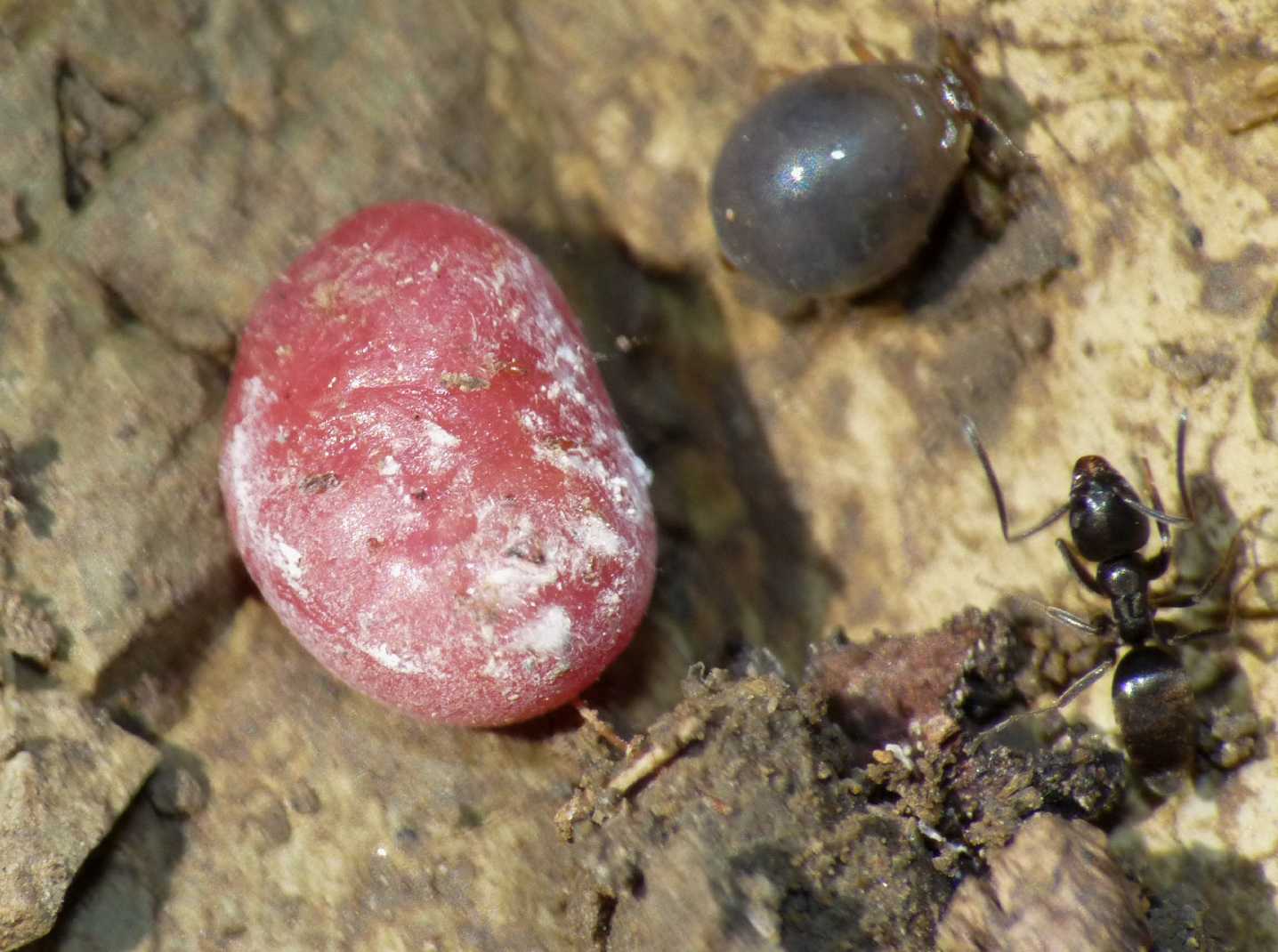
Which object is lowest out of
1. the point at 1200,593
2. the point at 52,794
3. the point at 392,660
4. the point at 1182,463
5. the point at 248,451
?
the point at 1200,593

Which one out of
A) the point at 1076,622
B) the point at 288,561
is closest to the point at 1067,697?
the point at 1076,622

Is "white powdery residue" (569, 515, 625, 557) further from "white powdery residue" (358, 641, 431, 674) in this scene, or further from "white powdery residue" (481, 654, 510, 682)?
"white powdery residue" (358, 641, 431, 674)

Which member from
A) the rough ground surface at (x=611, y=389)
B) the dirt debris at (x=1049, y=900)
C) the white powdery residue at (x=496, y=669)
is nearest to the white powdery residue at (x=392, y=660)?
the white powdery residue at (x=496, y=669)

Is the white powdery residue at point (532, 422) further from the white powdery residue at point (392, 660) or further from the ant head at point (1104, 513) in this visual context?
the ant head at point (1104, 513)

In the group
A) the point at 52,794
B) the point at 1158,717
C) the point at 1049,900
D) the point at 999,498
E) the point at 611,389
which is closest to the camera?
the point at 1049,900

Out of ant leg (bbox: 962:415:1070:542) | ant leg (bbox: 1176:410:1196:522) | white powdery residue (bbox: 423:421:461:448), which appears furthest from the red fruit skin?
ant leg (bbox: 1176:410:1196:522)

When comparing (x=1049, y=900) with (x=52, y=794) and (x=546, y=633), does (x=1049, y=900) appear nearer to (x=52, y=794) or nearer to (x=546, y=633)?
(x=546, y=633)
